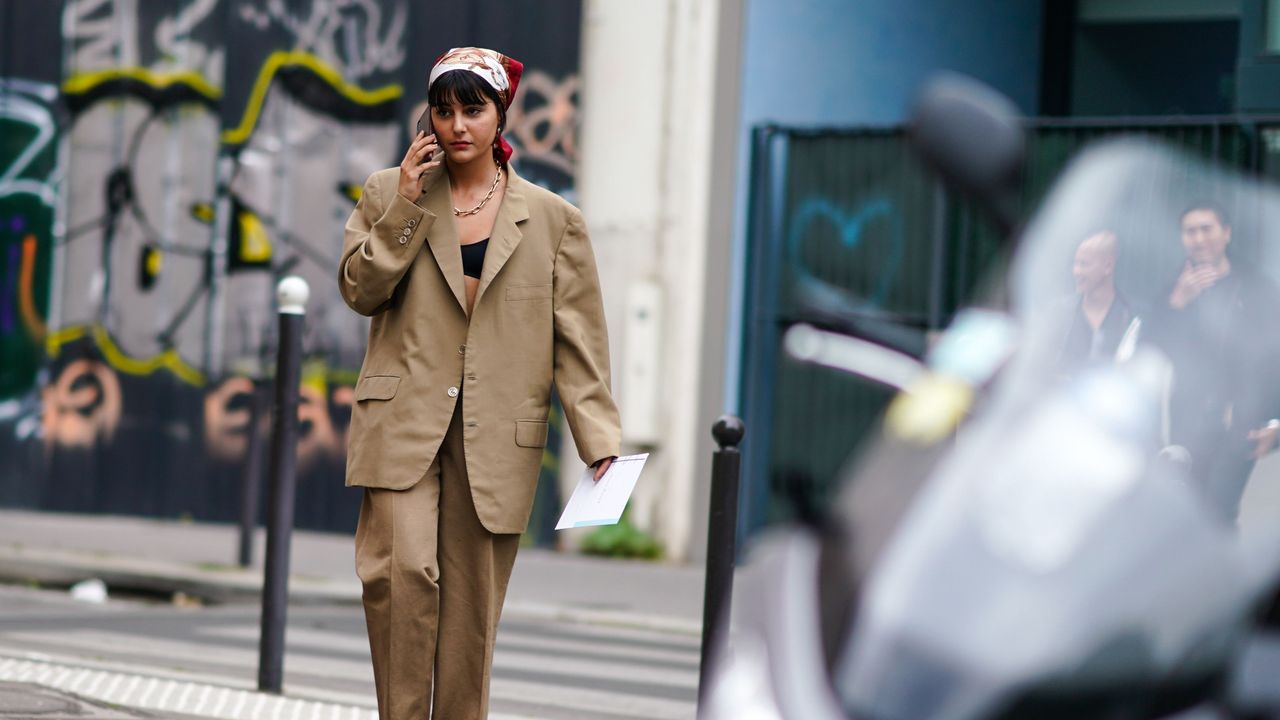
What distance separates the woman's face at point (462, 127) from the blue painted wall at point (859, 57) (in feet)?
28.5

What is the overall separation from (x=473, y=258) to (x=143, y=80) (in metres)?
10.2

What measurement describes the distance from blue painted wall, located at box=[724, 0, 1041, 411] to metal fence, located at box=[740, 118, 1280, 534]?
131 mm

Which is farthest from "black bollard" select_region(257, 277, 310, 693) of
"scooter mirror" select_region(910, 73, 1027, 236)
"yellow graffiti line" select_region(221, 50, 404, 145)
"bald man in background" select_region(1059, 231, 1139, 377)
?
"yellow graffiti line" select_region(221, 50, 404, 145)

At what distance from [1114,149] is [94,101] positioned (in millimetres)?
12553

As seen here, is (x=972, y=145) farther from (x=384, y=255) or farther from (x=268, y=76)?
(x=268, y=76)

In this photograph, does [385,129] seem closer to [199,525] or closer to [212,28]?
[212,28]

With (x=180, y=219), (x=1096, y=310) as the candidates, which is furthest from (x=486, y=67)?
(x=180, y=219)

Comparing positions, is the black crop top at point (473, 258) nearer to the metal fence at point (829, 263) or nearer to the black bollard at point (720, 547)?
the black bollard at point (720, 547)

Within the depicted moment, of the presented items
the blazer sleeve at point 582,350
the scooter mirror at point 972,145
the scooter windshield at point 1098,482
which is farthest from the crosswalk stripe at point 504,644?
the scooter mirror at point 972,145

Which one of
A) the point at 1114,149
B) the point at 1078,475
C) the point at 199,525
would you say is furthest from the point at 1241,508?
the point at 199,525

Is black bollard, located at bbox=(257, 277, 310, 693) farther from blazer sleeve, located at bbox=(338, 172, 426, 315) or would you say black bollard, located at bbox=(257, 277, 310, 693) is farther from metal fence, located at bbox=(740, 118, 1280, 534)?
metal fence, located at bbox=(740, 118, 1280, 534)

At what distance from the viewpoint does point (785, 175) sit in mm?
13148

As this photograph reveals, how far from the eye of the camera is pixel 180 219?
13977 millimetres

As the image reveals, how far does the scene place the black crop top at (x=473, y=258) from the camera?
14.8 ft
